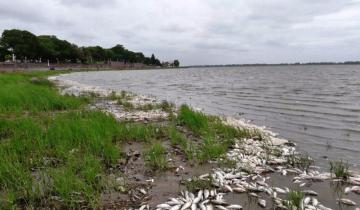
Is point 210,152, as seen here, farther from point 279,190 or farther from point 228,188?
point 279,190

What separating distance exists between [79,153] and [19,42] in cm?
14872

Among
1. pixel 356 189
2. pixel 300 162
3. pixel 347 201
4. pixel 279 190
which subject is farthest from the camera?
pixel 300 162

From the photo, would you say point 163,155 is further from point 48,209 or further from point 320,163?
point 320,163

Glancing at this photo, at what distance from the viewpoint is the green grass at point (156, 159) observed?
1088cm

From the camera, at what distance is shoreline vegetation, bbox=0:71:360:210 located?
827 centimetres

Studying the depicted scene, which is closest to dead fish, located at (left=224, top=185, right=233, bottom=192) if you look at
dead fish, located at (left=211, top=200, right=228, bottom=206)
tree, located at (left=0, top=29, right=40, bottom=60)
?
dead fish, located at (left=211, top=200, right=228, bottom=206)

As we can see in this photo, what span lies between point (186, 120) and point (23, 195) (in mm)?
10397

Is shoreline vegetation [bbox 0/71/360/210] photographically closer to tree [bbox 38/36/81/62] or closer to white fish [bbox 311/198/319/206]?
white fish [bbox 311/198/319/206]

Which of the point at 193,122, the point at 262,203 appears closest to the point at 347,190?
the point at 262,203

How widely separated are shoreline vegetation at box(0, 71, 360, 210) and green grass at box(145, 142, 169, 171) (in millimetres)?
34

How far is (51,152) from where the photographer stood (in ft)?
37.7

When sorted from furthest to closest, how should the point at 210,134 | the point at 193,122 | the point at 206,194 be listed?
the point at 193,122, the point at 210,134, the point at 206,194

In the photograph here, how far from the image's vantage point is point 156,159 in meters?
11.1

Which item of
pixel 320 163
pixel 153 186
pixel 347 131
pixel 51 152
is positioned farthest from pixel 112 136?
pixel 347 131
